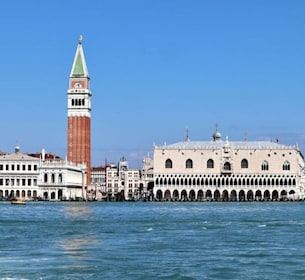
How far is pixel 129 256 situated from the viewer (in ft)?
95.0

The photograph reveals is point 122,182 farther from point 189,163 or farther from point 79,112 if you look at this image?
point 189,163

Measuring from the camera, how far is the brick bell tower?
139 m

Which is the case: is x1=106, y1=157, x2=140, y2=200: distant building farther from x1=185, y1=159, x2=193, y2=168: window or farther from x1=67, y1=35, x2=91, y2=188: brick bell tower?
x1=185, y1=159, x2=193, y2=168: window

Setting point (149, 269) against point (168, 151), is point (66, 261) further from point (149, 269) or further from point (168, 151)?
point (168, 151)

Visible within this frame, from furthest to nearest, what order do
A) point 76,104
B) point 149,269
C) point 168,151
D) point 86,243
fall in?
point 76,104 < point 168,151 < point 86,243 < point 149,269

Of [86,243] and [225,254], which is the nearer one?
[225,254]

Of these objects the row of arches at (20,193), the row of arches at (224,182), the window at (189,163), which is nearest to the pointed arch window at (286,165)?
the row of arches at (224,182)

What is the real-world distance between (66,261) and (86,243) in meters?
6.38

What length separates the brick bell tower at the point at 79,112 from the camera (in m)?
139

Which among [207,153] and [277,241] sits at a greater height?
[207,153]

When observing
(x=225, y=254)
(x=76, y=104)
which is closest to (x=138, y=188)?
(x=76, y=104)

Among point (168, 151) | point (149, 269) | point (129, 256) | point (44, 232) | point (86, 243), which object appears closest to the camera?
point (149, 269)

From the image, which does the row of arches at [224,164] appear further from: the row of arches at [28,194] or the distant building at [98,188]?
the distant building at [98,188]

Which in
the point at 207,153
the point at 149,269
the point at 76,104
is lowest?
the point at 149,269
